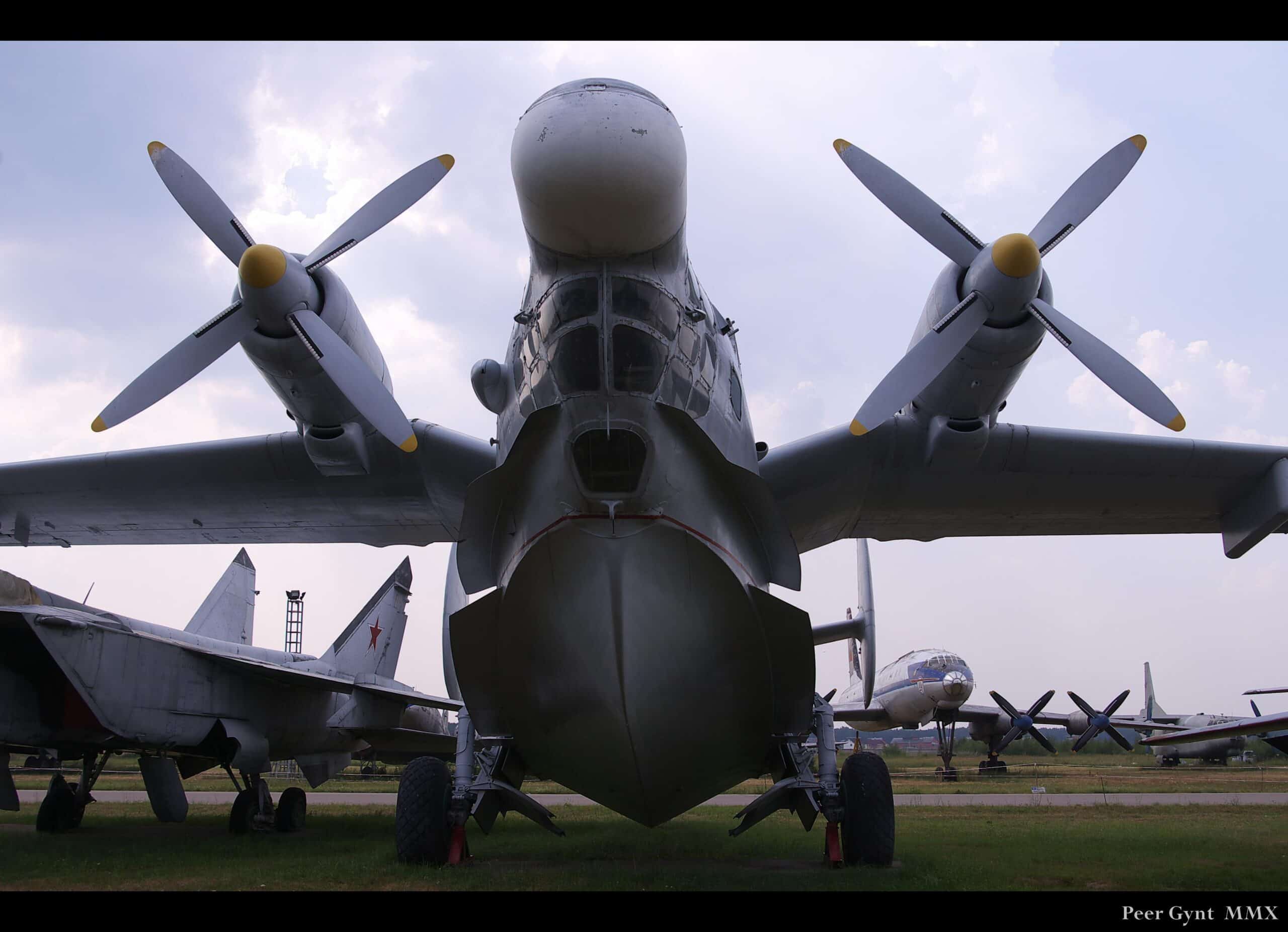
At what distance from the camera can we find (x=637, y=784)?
684 centimetres

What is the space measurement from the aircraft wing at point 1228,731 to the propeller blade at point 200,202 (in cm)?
1071

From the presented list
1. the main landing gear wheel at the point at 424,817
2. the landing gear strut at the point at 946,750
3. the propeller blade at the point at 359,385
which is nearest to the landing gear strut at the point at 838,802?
the main landing gear wheel at the point at 424,817

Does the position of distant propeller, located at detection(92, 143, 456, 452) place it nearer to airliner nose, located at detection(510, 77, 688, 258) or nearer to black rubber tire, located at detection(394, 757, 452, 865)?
airliner nose, located at detection(510, 77, 688, 258)

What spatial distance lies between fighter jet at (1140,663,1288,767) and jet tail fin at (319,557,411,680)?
40.5 feet

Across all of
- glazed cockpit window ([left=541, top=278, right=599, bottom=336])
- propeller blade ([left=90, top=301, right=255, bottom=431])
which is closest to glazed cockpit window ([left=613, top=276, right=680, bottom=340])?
glazed cockpit window ([left=541, top=278, right=599, bottom=336])

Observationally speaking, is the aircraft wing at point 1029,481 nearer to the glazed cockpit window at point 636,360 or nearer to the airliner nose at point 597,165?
the glazed cockpit window at point 636,360

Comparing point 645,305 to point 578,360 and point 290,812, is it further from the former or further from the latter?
point 290,812

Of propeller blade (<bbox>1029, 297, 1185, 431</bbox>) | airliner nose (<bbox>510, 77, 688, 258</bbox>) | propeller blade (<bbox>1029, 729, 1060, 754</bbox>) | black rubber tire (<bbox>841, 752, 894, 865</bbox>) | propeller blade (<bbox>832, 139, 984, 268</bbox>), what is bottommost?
propeller blade (<bbox>1029, 729, 1060, 754</bbox>)

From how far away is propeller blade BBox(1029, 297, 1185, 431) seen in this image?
6613mm
